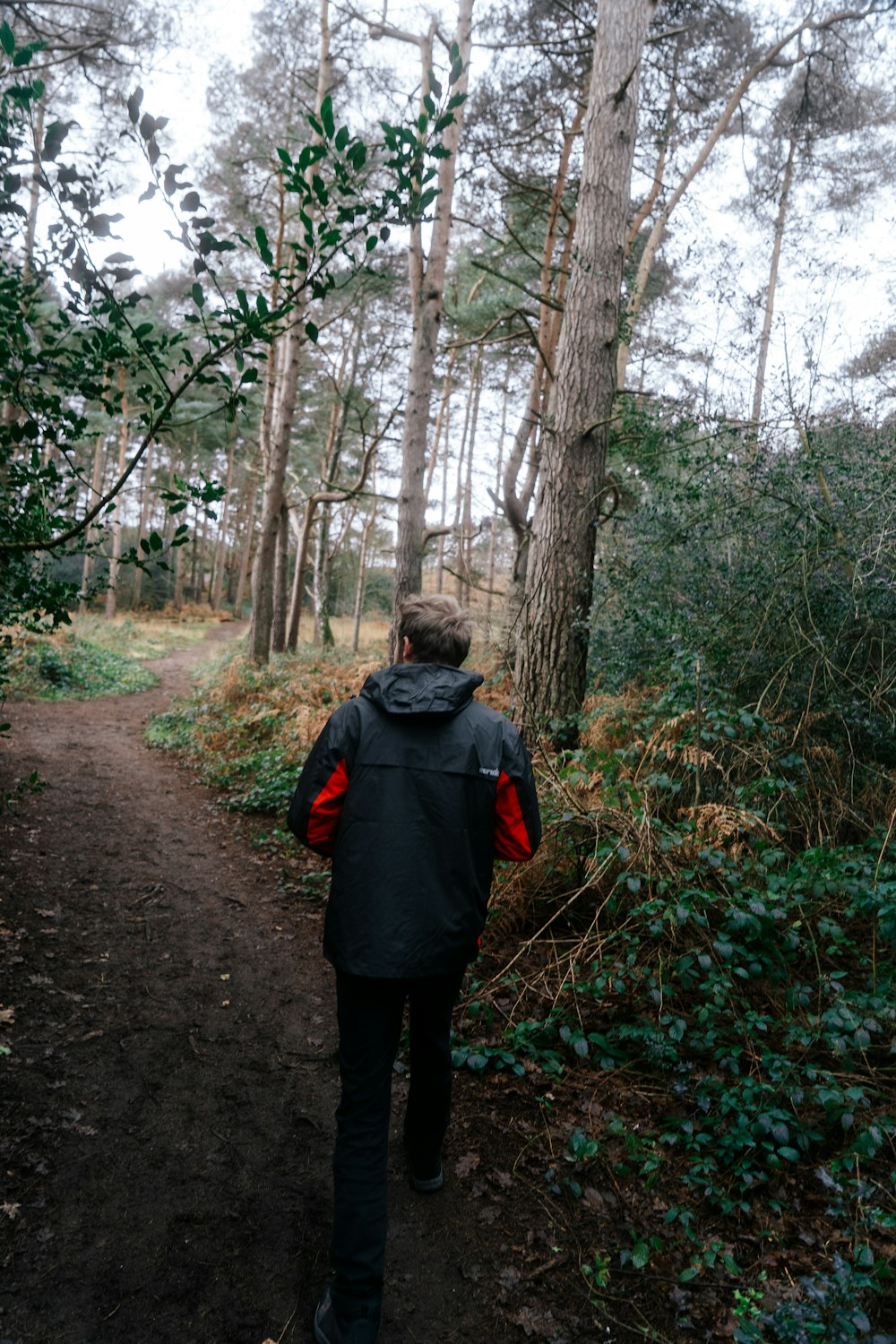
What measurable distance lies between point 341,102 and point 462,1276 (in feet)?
45.3

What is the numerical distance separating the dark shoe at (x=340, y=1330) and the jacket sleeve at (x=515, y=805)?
1416 mm

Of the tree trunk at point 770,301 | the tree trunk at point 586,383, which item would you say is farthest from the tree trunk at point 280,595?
the tree trunk at point 586,383

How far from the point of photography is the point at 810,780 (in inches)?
184

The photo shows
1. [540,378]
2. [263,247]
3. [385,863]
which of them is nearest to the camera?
[385,863]

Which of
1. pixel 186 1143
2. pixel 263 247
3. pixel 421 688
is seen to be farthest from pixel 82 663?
pixel 421 688

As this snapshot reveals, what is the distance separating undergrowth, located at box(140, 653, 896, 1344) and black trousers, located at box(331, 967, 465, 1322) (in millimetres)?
845

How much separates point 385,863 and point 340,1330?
4.45ft

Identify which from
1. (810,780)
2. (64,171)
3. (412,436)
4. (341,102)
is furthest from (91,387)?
(341,102)

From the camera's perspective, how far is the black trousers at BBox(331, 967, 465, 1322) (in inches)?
85.0

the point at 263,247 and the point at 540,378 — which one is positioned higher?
the point at 540,378

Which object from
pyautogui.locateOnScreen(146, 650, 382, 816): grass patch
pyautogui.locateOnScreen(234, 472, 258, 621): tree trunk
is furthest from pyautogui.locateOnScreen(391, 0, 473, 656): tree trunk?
pyautogui.locateOnScreen(234, 472, 258, 621): tree trunk

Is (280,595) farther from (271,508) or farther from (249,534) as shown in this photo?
(249,534)

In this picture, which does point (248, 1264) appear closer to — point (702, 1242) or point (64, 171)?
point (702, 1242)

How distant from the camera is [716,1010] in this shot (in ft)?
10.8
